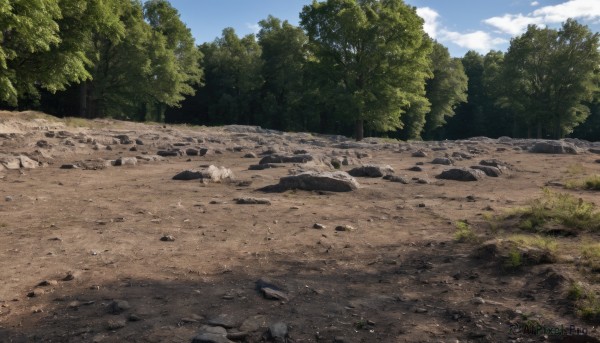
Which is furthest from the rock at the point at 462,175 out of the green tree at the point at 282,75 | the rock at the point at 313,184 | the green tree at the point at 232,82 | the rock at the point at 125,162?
the green tree at the point at 232,82

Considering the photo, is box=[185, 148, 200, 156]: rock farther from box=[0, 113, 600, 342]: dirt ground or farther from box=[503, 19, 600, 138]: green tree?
box=[503, 19, 600, 138]: green tree

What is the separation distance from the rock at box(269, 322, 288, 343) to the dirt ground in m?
0.05

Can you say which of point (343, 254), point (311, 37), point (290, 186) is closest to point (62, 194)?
point (290, 186)

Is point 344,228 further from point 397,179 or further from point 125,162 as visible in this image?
point 125,162

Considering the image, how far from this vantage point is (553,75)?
44.1 m

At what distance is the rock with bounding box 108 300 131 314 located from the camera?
3.95m

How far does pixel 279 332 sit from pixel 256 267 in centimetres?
174

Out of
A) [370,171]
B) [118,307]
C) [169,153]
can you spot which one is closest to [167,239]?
[118,307]

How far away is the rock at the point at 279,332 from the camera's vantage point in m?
3.49

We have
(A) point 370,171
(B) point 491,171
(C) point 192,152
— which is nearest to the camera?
(A) point 370,171

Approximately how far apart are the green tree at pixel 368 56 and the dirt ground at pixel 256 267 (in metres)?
20.4

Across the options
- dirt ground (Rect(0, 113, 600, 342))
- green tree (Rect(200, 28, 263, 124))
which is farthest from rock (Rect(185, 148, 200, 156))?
green tree (Rect(200, 28, 263, 124))

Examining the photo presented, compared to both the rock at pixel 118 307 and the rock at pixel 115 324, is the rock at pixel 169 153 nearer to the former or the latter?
the rock at pixel 118 307

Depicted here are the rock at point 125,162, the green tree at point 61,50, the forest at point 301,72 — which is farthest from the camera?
the forest at point 301,72
